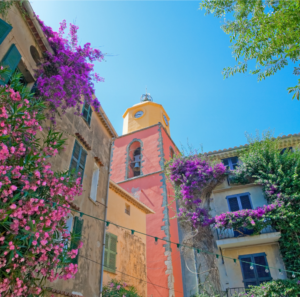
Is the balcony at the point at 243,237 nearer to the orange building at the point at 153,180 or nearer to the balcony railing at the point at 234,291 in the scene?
the balcony railing at the point at 234,291

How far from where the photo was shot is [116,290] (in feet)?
30.8

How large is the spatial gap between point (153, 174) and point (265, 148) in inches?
285

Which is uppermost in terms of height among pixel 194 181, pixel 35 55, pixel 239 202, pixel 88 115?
pixel 88 115

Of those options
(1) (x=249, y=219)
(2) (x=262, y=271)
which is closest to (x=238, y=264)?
(2) (x=262, y=271)

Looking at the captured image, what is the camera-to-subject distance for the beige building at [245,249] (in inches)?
482

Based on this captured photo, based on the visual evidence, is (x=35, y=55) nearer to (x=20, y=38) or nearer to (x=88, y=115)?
(x=20, y=38)

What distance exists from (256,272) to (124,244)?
5874mm

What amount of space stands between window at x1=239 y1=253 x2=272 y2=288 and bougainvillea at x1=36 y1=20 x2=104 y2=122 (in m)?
9.83

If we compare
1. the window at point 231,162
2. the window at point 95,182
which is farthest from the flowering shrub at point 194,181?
the window at point 95,182

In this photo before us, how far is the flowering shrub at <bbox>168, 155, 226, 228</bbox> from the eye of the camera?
13.6 m

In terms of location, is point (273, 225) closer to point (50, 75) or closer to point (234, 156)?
point (234, 156)

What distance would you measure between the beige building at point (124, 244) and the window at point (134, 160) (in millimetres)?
6966

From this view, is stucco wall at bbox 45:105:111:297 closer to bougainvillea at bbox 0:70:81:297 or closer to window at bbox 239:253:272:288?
bougainvillea at bbox 0:70:81:297

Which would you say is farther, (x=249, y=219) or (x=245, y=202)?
(x=245, y=202)
